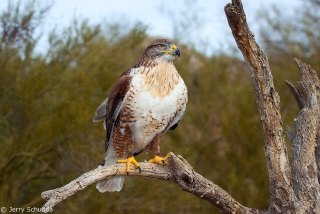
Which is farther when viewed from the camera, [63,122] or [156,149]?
[63,122]

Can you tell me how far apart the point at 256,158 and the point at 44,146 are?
5538mm

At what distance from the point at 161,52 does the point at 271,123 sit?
1248 mm

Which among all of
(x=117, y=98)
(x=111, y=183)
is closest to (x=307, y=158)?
(x=117, y=98)

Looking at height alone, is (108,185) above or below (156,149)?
below

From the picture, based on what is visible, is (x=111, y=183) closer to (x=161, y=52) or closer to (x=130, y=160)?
(x=130, y=160)

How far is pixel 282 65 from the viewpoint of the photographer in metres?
13.2

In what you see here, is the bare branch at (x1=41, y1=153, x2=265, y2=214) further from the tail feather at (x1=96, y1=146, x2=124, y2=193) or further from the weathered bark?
the tail feather at (x1=96, y1=146, x2=124, y2=193)

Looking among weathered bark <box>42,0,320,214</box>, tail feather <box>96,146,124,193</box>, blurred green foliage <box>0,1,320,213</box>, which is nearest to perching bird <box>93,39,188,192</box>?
tail feather <box>96,146,124,193</box>

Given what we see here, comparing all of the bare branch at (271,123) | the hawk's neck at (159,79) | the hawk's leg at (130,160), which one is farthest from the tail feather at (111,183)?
the bare branch at (271,123)

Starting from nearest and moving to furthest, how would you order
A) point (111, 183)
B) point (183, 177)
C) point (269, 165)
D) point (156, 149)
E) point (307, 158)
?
point (183, 177), point (269, 165), point (307, 158), point (156, 149), point (111, 183)

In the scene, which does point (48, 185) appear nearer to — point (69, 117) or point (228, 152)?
point (69, 117)

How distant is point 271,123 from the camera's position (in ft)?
13.9

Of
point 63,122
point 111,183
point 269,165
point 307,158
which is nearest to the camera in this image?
point 269,165

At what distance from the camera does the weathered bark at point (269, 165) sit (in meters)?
4.14
